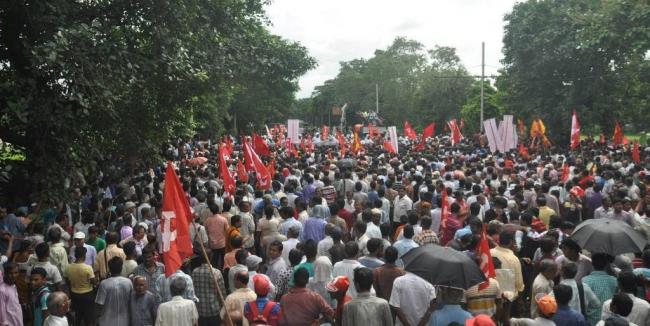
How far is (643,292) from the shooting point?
6.25 metres

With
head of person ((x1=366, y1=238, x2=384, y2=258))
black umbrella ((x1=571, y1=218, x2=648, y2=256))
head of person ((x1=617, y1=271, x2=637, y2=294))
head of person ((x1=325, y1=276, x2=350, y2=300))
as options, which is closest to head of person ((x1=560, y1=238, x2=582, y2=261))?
black umbrella ((x1=571, y1=218, x2=648, y2=256))

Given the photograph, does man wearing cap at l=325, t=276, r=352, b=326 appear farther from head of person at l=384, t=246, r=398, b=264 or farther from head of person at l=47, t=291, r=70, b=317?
head of person at l=47, t=291, r=70, b=317

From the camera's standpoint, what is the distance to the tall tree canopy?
31.8 feet

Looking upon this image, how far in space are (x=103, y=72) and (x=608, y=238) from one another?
8370mm

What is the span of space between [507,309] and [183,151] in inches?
871

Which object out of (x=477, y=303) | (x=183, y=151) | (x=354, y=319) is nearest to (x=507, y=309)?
(x=477, y=303)

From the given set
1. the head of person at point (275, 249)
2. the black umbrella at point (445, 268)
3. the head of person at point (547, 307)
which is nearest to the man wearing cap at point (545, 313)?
the head of person at point (547, 307)

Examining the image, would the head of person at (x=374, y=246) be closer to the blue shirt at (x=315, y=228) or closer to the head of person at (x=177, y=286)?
the blue shirt at (x=315, y=228)

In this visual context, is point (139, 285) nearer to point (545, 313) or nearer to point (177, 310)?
point (177, 310)

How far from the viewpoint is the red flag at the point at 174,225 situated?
6398mm

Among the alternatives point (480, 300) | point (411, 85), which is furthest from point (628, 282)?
point (411, 85)

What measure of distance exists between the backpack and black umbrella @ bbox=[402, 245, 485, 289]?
1.40 m

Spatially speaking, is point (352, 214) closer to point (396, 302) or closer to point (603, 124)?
point (396, 302)

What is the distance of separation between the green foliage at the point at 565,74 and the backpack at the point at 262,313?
24868 millimetres
